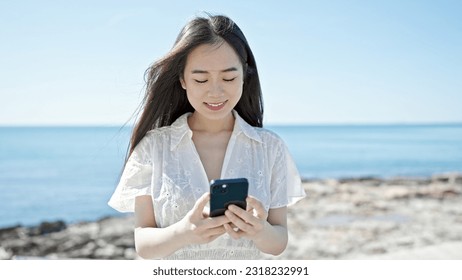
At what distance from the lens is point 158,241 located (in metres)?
1.76

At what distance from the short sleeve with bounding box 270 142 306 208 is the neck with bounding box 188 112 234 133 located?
0.19 metres

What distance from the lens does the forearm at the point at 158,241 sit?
5.64 ft

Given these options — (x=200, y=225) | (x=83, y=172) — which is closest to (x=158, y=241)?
(x=200, y=225)

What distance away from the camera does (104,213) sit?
891cm

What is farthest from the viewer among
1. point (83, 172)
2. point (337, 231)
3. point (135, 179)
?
point (83, 172)

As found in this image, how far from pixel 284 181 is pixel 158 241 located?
0.46 metres

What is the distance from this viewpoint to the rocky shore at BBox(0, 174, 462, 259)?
573 cm

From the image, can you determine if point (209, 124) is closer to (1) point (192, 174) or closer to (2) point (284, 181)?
(1) point (192, 174)

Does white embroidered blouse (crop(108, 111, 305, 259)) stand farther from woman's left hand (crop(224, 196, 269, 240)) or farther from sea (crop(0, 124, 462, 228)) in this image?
sea (crop(0, 124, 462, 228))

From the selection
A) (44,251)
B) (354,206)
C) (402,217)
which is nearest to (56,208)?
(44,251)

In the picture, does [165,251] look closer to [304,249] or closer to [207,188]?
[207,188]

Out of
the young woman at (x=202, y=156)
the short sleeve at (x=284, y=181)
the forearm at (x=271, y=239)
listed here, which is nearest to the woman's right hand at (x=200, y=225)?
the young woman at (x=202, y=156)
